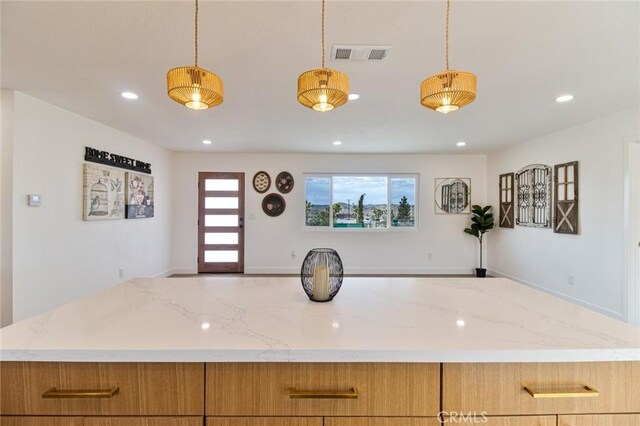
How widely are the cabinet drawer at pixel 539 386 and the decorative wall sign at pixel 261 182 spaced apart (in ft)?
17.3

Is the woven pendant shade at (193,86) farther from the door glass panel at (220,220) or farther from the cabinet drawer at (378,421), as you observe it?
the door glass panel at (220,220)

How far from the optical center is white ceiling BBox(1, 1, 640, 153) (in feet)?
5.49

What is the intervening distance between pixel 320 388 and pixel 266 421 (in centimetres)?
19

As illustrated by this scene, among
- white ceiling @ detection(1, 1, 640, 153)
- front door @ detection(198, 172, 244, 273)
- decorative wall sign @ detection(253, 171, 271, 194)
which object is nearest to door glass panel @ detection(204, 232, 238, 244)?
front door @ detection(198, 172, 244, 273)

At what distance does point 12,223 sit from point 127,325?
9.49ft

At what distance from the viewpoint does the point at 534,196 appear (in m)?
4.60

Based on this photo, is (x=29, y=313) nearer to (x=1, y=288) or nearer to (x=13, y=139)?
(x=1, y=288)

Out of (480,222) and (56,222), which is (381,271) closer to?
(480,222)

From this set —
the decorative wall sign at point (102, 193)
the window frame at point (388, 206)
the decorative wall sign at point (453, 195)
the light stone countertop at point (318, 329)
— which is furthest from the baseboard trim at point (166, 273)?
the decorative wall sign at point (453, 195)

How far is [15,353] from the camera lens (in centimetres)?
82

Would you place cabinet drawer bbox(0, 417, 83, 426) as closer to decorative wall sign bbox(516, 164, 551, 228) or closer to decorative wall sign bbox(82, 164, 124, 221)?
decorative wall sign bbox(82, 164, 124, 221)

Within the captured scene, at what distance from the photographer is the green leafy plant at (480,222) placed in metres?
5.62

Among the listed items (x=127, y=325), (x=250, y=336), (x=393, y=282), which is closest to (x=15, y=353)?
(x=127, y=325)

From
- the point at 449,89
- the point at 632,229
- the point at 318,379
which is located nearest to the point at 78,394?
the point at 318,379
